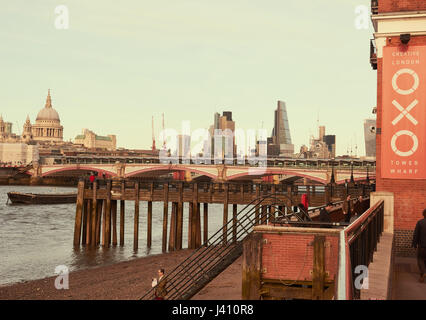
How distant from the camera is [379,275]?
10469 mm

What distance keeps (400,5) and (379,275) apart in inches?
509

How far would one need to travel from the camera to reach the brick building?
19766 mm

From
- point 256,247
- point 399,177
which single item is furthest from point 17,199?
point 256,247

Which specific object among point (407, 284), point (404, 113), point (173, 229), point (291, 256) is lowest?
point (173, 229)

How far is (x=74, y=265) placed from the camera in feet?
112

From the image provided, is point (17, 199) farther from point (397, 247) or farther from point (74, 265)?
point (397, 247)

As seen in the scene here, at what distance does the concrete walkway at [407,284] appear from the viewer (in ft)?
40.2

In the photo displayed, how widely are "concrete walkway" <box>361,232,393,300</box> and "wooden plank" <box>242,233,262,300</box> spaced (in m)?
2.07

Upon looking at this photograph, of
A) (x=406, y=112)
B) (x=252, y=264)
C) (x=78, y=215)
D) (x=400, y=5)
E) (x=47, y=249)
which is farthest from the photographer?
(x=47, y=249)

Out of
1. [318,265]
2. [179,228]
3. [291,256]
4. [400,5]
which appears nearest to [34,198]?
[179,228]

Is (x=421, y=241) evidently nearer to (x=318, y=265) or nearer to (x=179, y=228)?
(x=318, y=265)

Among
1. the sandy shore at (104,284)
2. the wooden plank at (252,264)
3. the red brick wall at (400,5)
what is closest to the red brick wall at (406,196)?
the red brick wall at (400,5)

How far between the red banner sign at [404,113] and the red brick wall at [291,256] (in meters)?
10.2

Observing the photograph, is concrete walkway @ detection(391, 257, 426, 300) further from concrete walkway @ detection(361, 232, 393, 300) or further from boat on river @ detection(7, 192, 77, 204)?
boat on river @ detection(7, 192, 77, 204)
